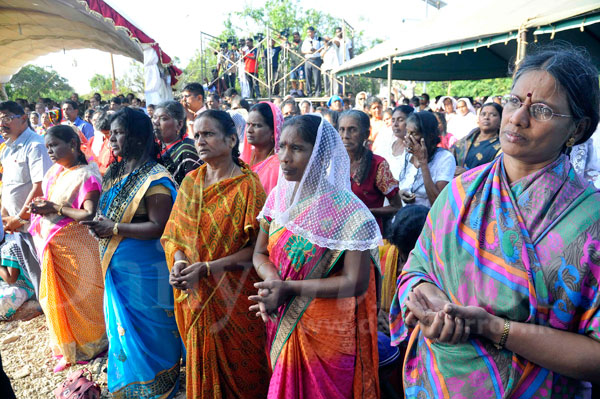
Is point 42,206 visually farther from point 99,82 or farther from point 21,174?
point 99,82

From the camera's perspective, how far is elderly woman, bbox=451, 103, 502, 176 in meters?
3.82

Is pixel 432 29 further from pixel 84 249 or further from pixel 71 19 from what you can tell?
pixel 71 19

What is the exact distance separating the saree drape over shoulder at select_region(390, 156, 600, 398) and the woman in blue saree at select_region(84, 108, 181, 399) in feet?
6.55

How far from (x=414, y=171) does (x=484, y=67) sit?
790 cm

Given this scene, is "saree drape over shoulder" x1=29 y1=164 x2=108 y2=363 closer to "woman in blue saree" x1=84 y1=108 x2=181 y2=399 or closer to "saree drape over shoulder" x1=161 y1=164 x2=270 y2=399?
"woman in blue saree" x1=84 y1=108 x2=181 y2=399

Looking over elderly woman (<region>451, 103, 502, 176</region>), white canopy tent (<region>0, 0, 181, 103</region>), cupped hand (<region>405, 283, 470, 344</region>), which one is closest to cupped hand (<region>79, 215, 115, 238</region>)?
cupped hand (<region>405, 283, 470, 344</region>)

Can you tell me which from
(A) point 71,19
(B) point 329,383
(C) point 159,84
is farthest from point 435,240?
(A) point 71,19

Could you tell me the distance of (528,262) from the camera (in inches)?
46.9

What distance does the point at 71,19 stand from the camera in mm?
8312

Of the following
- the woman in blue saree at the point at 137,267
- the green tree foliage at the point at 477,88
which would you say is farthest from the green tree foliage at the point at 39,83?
the woman in blue saree at the point at 137,267

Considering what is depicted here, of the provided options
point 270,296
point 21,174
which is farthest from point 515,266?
point 21,174

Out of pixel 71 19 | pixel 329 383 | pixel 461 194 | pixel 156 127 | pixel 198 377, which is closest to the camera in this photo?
pixel 461 194

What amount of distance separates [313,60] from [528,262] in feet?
42.2

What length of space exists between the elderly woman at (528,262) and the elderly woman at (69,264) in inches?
116
